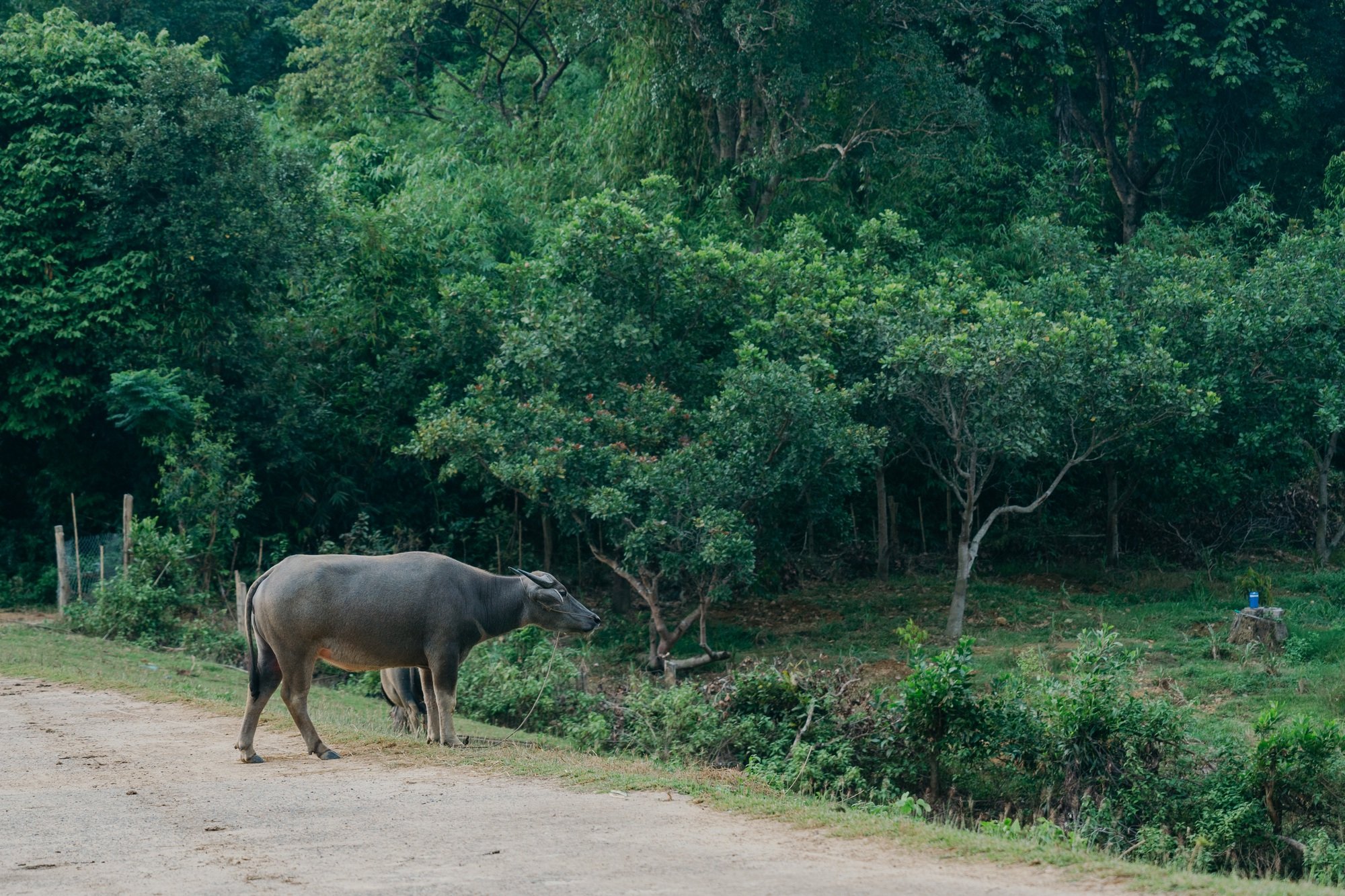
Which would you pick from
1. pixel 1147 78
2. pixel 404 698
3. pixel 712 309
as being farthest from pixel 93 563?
pixel 1147 78

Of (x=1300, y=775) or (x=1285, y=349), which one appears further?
(x=1285, y=349)

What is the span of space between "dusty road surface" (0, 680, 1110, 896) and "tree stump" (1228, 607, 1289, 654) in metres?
11.7

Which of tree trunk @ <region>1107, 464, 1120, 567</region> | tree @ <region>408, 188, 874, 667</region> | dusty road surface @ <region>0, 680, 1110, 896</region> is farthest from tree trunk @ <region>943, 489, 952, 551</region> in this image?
dusty road surface @ <region>0, 680, 1110, 896</region>

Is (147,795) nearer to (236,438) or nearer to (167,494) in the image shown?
(167,494)

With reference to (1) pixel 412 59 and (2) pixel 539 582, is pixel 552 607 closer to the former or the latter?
(2) pixel 539 582

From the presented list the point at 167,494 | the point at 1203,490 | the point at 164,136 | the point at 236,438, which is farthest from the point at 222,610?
the point at 1203,490

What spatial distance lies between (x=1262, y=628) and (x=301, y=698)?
1288cm

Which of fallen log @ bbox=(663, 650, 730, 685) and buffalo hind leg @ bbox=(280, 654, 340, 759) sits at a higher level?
buffalo hind leg @ bbox=(280, 654, 340, 759)

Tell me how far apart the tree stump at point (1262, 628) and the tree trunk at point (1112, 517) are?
5.27 meters

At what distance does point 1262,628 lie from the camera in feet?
57.4

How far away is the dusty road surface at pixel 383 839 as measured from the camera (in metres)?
6.72

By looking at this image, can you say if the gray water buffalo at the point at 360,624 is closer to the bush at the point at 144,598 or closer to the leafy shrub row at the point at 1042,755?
the leafy shrub row at the point at 1042,755

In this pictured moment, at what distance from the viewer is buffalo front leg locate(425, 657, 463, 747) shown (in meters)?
10.8

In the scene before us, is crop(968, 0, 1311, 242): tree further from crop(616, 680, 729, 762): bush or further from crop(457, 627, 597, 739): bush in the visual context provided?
crop(616, 680, 729, 762): bush
